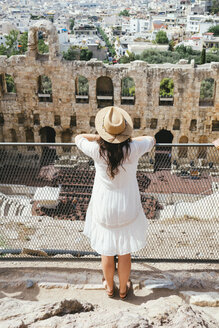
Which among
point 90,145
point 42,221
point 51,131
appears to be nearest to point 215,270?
Answer: point 90,145

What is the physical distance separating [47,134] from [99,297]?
1954cm

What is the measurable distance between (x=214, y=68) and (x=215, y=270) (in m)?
16.3

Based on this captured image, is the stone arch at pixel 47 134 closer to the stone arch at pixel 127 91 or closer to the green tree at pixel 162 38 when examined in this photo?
the stone arch at pixel 127 91

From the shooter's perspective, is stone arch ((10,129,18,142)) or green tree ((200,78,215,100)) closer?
stone arch ((10,129,18,142))

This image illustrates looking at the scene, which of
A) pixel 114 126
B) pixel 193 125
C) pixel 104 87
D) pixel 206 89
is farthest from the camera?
pixel 206 89

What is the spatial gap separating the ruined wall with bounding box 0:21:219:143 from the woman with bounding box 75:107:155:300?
1658 cm

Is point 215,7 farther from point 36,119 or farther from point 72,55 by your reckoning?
point 36,119

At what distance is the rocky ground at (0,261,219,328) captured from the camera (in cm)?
342

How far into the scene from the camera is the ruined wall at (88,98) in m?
20.0

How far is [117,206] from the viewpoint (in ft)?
13.8

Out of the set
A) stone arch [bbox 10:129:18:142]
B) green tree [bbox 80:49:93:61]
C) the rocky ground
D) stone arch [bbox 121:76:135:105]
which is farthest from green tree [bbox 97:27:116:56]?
the rocky ground

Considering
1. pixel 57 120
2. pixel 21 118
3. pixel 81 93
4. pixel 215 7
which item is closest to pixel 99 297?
pixel 57 120

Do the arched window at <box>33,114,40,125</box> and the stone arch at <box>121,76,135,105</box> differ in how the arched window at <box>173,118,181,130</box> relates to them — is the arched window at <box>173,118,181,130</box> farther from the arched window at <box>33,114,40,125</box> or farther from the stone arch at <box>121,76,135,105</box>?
the arched window at <box>33,114,40,125</box>

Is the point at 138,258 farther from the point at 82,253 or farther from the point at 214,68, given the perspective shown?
the point at 214,68
